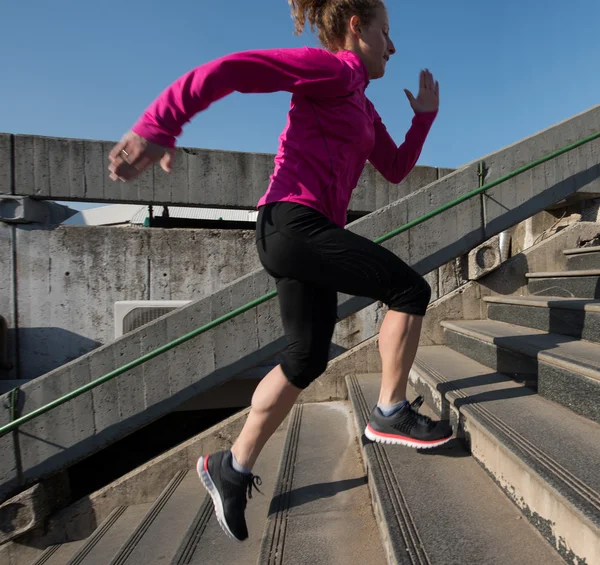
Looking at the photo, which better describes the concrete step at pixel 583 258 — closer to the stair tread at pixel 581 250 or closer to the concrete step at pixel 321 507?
the stair tread at pixel 581 250

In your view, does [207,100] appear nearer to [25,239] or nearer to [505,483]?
[505,483]

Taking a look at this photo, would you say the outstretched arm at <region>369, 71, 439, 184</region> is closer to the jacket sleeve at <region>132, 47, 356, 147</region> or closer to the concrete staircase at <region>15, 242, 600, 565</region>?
the jacket sleeve at <region>132, 47, 356, 147</region>

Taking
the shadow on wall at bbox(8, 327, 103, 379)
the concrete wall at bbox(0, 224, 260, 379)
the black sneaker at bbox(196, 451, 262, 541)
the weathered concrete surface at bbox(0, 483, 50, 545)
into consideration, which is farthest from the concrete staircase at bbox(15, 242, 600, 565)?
the concrete wall at bbox(0, 224, 260, 379)

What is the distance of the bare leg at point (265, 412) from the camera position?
1.58 meters

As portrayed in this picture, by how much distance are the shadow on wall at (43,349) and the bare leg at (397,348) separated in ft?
10.6

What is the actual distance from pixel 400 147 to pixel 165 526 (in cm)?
236

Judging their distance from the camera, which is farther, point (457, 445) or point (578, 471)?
point (457, 445)

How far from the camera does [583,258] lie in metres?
3.52

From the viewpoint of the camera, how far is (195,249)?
13.7ft

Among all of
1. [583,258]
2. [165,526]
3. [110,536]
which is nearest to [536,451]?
[165,526]

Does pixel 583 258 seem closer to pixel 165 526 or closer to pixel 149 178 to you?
pixel 165 526

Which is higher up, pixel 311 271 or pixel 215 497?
pixel 311 271

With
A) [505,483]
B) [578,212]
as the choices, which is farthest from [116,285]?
[578,212]

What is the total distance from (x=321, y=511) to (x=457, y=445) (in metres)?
0.68
